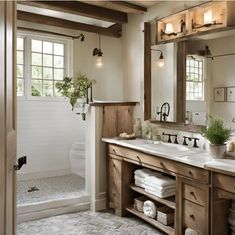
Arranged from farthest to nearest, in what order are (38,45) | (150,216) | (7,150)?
(38,45) → (150,216) → (7,150)

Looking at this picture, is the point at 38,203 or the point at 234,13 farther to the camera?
the point at 38,203

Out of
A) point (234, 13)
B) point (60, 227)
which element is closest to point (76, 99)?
point (60, 227)

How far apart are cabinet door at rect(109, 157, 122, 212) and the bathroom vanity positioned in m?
0.01

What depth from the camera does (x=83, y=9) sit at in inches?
133

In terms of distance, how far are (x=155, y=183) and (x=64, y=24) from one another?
2.61 m

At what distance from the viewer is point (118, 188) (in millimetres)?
3223

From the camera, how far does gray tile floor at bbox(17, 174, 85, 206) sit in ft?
11.4

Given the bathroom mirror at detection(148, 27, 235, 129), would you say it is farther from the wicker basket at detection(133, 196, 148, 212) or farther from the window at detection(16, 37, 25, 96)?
the window at detection(16, 37, 25, 96)

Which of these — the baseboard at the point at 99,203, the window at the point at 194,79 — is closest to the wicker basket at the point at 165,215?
the baseboard at the point at 99,203

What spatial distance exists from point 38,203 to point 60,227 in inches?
18.1

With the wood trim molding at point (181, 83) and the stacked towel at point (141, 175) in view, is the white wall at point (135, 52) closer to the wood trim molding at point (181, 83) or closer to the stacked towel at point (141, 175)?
the wood trim molding at point (181, 83)

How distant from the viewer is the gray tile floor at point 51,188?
3.48 metres

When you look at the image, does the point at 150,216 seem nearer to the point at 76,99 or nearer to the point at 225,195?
the point at 225,195

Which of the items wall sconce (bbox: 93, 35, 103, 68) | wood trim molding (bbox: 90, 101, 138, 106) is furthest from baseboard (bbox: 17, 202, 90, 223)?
wall sconce (bbox: 93, 35, 103, 68)
